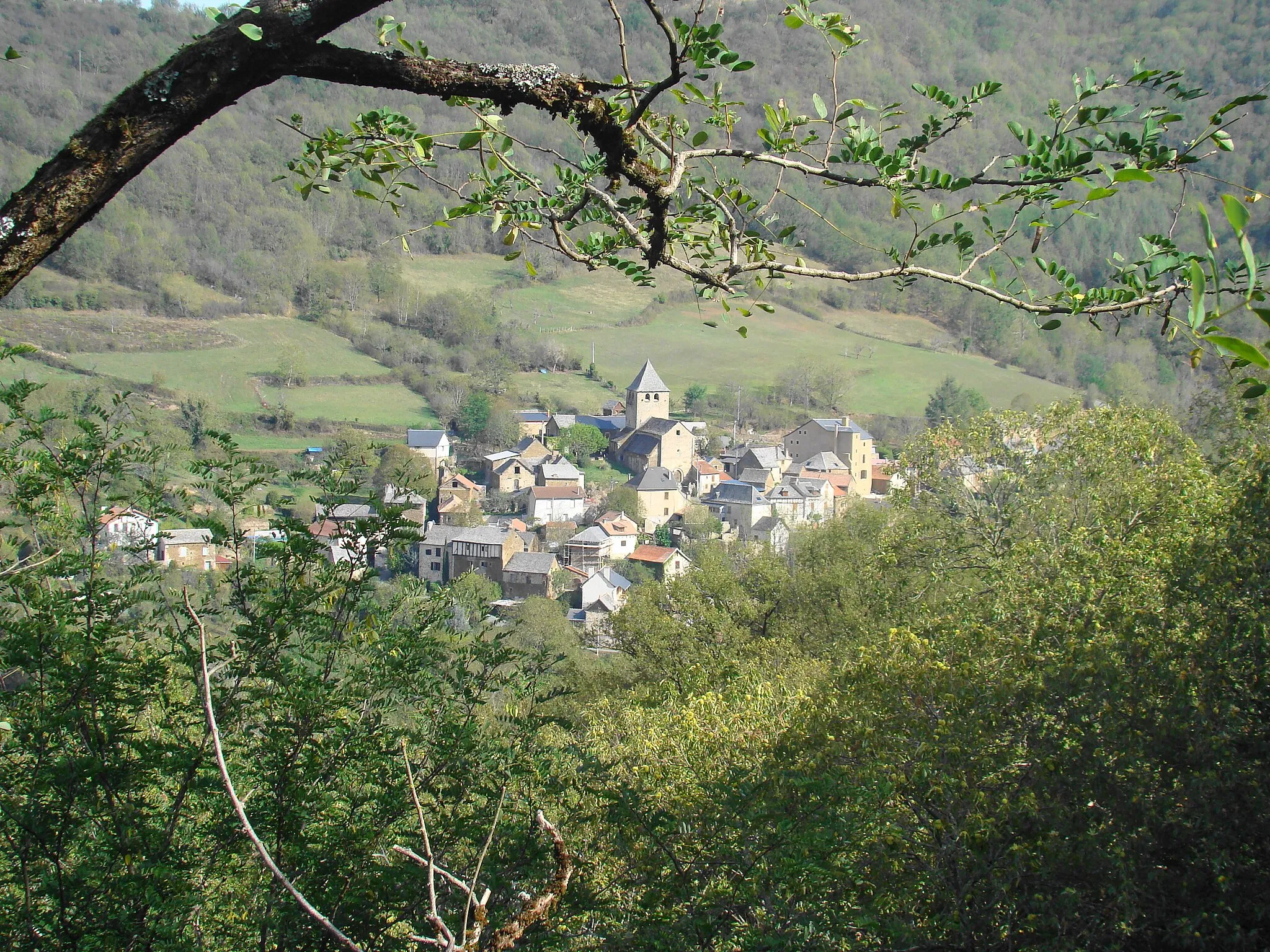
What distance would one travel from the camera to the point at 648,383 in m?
62.4

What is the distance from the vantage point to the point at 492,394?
6662 cm

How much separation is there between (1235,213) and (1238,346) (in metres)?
0.18

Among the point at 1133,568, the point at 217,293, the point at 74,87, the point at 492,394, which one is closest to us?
the point at 1133,568

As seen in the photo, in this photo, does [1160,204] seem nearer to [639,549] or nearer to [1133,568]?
[639,549]

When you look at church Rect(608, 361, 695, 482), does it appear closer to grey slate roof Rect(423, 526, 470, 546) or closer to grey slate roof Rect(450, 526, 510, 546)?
grey slate roof Rect(423, 526, 470, 546)

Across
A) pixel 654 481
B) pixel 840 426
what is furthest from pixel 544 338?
pixel 654 481

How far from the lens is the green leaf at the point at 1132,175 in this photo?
1.12m

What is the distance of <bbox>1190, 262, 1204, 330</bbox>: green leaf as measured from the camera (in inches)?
39.2

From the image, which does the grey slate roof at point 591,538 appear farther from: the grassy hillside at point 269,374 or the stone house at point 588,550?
the grassy hillside at point 269,374

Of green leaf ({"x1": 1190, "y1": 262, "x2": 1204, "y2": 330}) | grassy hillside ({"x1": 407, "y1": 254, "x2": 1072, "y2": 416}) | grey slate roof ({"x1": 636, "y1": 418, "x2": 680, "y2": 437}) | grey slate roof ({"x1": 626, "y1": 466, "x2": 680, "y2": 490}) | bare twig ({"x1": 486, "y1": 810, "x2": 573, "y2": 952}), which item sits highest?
grassy hillside ({"x1": 407, "y1": 254, "x2": 1072, "y2": 416})

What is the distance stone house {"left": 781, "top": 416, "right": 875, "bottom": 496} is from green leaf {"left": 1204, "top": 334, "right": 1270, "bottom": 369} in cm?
5652

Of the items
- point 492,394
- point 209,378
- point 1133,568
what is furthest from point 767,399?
point 1133,568

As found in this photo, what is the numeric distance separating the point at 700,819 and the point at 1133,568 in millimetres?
6359

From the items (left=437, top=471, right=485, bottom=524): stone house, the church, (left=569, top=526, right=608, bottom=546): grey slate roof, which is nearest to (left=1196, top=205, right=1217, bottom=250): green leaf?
(left=569, top=526, right=608, bottom=546): grey slate roof
